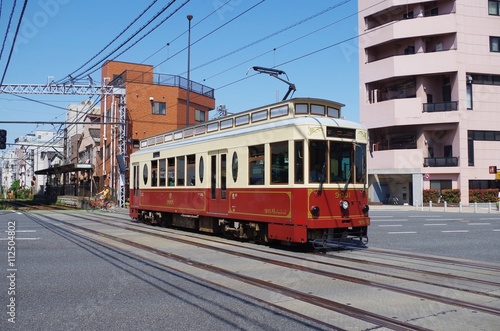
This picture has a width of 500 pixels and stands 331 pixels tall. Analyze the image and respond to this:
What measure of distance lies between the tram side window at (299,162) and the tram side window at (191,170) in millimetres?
4859

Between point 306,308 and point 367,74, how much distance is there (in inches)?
1582

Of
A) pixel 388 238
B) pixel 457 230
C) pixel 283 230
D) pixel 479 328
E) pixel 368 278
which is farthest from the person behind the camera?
pixel 457 230

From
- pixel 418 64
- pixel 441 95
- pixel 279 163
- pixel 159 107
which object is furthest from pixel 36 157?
pixel 279 163

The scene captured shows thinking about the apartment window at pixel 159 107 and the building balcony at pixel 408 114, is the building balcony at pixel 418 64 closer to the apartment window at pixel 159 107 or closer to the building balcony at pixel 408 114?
the building balcony at pixel 408 114

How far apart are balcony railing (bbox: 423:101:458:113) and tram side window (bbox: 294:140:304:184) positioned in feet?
108

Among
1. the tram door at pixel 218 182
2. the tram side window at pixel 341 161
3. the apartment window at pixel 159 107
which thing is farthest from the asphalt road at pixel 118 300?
the apartment window at pixel 159 107

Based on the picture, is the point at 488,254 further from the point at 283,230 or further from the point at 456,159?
the point at 456,159

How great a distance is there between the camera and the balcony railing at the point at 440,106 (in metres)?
39.4

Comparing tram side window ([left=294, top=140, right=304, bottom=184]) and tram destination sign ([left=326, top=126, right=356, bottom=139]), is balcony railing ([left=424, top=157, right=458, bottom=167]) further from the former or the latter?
tram side window ([left=294, top=140, right=304, bottom=184])

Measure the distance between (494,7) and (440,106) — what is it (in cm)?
1045

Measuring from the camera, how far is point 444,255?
10.9m

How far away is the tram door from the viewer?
508 inches

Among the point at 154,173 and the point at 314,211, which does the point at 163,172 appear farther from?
the point at 314,211

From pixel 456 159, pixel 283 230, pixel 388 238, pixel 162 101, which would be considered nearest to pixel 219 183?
pixel 283 230
